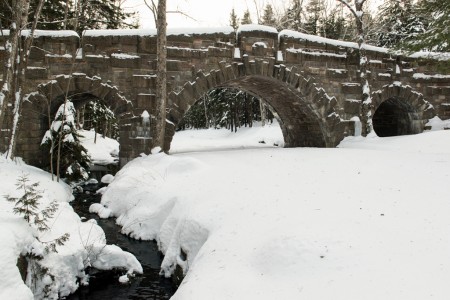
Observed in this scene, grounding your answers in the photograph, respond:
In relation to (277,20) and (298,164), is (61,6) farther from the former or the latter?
(298,164)

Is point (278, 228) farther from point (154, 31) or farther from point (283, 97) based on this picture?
point (283, 97)

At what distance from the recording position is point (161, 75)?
11398 millimetres

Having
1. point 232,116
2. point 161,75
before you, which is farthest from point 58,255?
point 232,116

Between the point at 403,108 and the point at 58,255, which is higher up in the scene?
the point at 403,108

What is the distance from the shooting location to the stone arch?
51.3 feet

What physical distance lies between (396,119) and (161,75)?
12.1 metres

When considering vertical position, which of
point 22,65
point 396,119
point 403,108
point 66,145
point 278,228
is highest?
point 22,65

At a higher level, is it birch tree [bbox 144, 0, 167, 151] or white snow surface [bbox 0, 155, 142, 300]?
birch tree [bbox 144, 0, 167, 151]

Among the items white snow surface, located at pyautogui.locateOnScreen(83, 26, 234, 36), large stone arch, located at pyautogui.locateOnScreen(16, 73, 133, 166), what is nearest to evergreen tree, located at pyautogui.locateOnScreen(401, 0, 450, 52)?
white snow surface, located at pyautogui.locateOnScreen(83, 26, 234, 36)

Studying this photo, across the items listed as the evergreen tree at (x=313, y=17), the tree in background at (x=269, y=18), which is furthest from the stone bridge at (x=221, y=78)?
the evergreen tree at (x=313, y=17)

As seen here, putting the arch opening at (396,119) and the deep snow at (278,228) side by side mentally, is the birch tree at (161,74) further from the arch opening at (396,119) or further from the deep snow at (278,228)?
the arch opening at (396,119)

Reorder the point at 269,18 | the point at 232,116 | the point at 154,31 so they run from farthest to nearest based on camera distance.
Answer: the point at 232,116 < the point at 269,18 < the point at 154,31

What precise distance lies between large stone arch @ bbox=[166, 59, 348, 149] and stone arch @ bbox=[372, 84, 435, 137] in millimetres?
2216

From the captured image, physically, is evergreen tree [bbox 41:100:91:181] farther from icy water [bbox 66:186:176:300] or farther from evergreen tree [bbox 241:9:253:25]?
evergreen tree [bbox 241:9:253:25]
